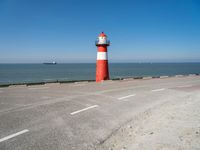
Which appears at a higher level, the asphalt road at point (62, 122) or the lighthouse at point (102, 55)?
the lighthouse at point (102, 55)

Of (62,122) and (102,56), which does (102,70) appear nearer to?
(102,56)

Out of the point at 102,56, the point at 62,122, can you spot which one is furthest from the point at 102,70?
the point at 62,122

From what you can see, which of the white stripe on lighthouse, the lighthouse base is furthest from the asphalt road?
the white stripe on lighthouse

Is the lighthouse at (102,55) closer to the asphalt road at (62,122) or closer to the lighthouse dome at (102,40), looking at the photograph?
the lighthouse dome at (102,40)

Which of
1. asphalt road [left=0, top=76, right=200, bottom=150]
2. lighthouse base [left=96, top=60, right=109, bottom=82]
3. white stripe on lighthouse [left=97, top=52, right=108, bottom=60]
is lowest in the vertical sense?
asphalt road [left=0, top=76, right=200, bottom=150]

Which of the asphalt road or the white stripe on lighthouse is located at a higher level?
the white stripe on lighthouse

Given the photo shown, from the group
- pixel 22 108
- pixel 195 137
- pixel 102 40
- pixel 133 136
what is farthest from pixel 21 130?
pixel 102 40

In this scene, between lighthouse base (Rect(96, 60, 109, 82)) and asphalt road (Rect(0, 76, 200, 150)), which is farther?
lighthouse base (Rect(96, 60, 109, 82))

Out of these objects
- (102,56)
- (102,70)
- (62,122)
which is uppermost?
(102,56)

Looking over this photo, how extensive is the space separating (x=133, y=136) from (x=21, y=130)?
328cm

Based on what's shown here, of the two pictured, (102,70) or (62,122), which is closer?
(62,122)

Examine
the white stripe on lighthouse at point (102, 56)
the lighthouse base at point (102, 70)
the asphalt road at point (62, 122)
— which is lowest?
the asphalt road at point (62, 122)

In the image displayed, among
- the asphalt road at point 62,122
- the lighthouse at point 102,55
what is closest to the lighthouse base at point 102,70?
the lighthouse at point 102,55

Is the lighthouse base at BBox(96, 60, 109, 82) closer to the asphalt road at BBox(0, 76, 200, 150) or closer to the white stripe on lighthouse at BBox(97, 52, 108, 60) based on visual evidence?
the white stripe on lighthouse at BBox(97, 52, 108, 60)
